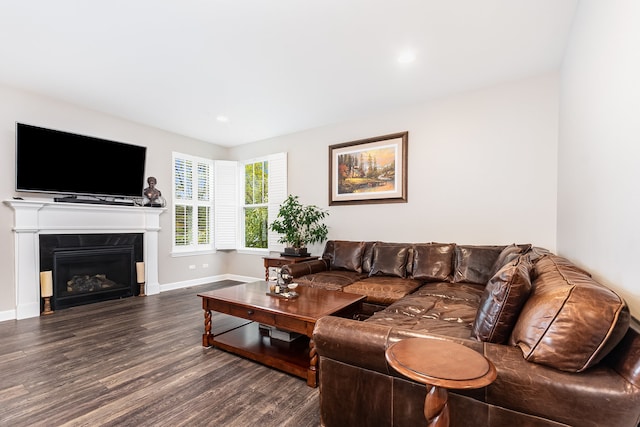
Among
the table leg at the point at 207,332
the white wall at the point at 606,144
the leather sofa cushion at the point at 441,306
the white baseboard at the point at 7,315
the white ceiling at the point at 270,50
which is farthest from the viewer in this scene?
the white baseboard at the point at 7,315

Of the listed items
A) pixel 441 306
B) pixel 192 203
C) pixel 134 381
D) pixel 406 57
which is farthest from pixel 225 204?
pixel 441 306

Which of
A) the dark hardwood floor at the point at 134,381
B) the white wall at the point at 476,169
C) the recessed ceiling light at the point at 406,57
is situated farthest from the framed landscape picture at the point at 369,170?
the dark hardwood floor at the point at 134,381

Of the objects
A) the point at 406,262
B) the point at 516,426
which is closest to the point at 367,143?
the point at 406,262

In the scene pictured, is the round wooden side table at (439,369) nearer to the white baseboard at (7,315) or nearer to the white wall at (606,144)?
the white wall at (606,144)

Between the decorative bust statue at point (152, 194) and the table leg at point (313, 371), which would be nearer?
the table leg at point (313, 371)

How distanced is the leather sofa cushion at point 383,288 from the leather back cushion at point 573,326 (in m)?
1.72

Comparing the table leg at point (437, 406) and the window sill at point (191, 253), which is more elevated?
the table leg at point (437, 406)

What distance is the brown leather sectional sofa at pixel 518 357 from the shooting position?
0.98 meters

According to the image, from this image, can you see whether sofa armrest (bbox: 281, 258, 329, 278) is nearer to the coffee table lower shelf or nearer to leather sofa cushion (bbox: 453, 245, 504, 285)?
the coffee table lower shelf

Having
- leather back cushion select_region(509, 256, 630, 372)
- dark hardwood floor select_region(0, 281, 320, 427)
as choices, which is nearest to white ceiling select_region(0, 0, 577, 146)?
leather back cushion select_region(509, 256, 630, 372)

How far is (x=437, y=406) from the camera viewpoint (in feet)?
3.24

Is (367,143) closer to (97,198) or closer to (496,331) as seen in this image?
(496,331)

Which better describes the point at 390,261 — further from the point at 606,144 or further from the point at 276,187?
the point at 276,187

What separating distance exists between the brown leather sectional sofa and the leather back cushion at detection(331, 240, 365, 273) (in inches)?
68.2
